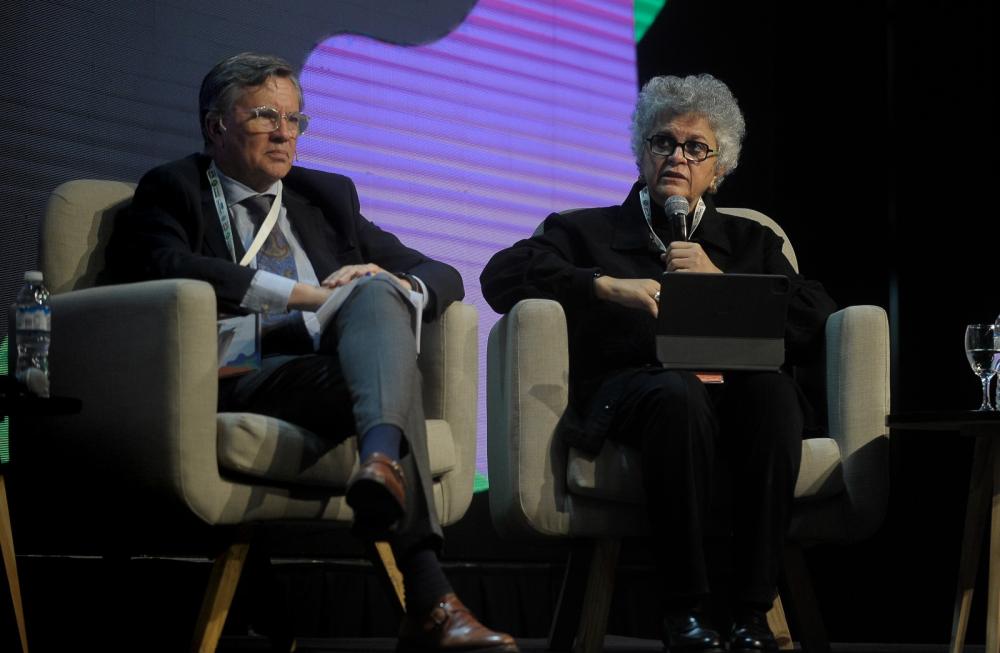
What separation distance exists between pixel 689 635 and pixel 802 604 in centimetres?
49

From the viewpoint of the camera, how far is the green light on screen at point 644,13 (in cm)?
369

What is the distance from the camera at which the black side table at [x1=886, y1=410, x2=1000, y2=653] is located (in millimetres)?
2260

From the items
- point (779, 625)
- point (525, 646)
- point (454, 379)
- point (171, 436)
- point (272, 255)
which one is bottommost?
point (525, 646)

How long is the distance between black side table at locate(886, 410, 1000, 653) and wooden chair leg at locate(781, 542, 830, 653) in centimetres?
26

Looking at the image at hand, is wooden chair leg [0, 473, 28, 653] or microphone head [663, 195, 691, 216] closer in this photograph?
wooden chair leg [0, 473, 28, 653]

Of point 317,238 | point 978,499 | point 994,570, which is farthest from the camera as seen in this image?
point 317,238

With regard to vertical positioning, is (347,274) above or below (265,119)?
below

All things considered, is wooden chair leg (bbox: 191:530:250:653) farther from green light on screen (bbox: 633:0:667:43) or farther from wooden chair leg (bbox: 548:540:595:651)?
green light on screen (bbox: 633:0:667:43)

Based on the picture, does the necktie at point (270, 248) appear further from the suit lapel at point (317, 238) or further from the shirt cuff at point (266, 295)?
the shirt cuff at point (266, 295)

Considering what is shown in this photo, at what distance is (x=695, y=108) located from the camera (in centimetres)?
270

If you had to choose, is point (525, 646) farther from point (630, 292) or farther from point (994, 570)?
point (994, 570)

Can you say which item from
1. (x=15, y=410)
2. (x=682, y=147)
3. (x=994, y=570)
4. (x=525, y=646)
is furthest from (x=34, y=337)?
(x=994, y=570)

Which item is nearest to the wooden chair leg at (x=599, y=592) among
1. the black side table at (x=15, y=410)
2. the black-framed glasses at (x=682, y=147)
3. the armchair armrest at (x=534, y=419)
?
the armchair armrest at (x=534, y=419)

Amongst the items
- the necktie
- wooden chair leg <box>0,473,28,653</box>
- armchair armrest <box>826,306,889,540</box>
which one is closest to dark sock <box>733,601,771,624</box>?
armchair armrest <box>826,306,889,540</box>
